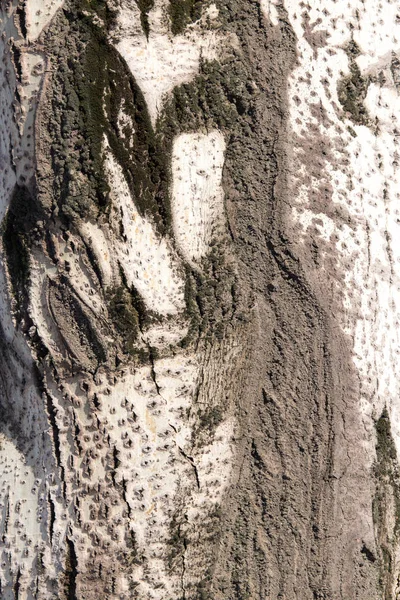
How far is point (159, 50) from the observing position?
1659 mm

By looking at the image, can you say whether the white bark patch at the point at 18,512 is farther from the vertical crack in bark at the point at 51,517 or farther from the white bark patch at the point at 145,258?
the white bark patch at the point at 145,258

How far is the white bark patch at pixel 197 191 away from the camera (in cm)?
167

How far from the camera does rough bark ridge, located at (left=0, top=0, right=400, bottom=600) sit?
1655 millimetres

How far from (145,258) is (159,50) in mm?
444

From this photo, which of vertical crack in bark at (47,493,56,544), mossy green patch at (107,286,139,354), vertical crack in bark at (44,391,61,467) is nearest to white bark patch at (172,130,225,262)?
mossy green patch at (107,286,139,354)

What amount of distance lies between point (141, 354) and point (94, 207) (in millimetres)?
331

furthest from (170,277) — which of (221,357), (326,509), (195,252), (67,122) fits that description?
(326,509)

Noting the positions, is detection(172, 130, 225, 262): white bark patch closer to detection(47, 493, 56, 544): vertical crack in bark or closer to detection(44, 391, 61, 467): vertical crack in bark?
detection(44, 391, 61, 467): vertical crack in bark

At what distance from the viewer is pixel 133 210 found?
167 centimetres

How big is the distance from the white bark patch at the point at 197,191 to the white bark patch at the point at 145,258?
5 cm

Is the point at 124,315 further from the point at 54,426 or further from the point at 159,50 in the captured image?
the point at 159,50

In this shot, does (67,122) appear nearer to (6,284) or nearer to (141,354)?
(6,284)

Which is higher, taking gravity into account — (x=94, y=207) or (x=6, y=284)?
(x=94, y=207)

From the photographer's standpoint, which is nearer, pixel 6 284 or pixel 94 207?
pixel 94 207
